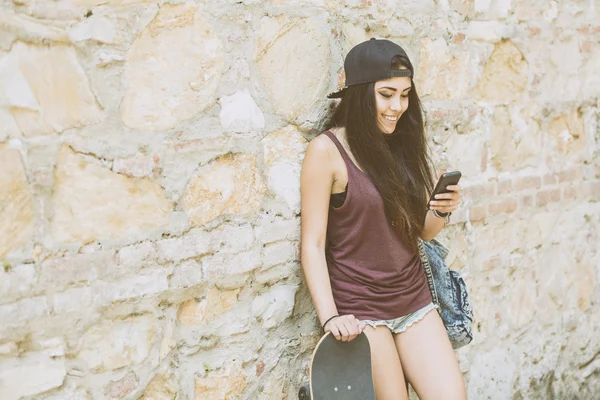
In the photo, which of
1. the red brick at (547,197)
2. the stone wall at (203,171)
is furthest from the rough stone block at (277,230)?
the red brick at (547,197)

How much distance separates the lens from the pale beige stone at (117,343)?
2180 mm

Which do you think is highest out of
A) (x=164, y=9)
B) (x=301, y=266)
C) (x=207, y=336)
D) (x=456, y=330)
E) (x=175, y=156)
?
(x=164, y=9)

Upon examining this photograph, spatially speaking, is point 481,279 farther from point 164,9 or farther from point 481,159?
point 164,9

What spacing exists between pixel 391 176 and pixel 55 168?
47.8 inches

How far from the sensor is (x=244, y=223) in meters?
2.51

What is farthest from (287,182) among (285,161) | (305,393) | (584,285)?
(584,285)

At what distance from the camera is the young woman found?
8.29 feet

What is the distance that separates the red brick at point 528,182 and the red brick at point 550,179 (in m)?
0.05

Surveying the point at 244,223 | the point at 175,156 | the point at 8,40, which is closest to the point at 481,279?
the point at 244,223

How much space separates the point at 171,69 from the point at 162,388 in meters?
1.10

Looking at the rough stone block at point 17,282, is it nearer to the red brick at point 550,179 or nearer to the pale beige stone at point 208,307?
the pale beige stone at point 208,307

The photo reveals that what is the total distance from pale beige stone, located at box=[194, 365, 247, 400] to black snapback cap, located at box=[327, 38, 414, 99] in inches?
46.4

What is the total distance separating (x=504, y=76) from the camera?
3428mm

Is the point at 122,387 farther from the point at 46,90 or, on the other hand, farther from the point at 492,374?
the point at 492,374
